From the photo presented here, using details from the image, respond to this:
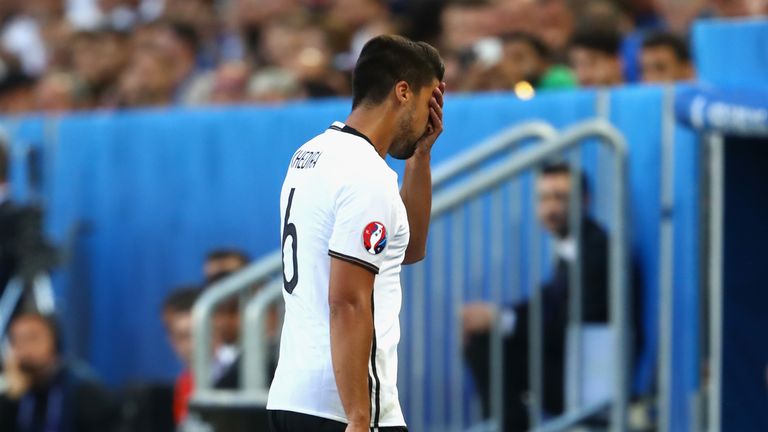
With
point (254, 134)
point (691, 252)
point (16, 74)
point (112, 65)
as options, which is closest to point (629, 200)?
point (691, 252)

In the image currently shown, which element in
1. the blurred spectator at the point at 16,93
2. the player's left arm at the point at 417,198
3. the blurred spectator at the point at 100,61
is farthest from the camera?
the blurred spectator at the point at 16,93

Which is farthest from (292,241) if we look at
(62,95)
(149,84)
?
(62,95)

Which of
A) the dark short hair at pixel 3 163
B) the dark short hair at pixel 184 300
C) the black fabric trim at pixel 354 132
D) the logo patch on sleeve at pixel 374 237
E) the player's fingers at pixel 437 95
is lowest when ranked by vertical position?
the logo patch on sleeve at pixel 374 237

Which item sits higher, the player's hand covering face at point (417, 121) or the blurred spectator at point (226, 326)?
the player's hand covering face at point (417, 121)

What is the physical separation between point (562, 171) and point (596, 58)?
1.60 metres

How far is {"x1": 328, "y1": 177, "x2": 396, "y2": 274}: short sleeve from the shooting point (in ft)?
13.0

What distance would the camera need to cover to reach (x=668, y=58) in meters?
7.74

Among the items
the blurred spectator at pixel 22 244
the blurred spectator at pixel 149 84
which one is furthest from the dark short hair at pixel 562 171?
the blurred spectator at pixel 149 84

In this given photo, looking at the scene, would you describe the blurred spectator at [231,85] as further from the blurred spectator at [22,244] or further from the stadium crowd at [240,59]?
the blurred spectator at [22,244]

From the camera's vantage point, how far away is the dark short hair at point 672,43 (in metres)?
7.72

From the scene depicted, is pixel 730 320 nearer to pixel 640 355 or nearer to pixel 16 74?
pixel 640 355

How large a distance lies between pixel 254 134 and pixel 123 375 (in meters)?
2.12

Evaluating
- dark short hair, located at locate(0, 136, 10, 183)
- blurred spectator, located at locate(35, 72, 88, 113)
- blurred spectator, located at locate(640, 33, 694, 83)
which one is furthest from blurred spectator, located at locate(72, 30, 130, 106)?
blurred spectator, located at locate(640, 33, 694, 83)

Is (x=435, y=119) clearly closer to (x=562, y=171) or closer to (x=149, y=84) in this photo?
(x=562, y=171)
